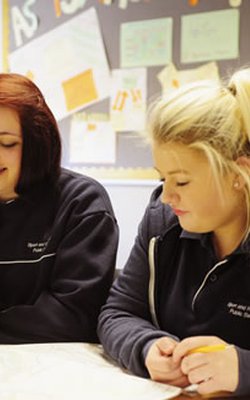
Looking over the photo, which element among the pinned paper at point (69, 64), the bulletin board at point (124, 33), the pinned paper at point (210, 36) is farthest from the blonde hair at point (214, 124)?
the pinned paper at point (69, 64)

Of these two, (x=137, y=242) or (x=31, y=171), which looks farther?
(x=31, y=171)

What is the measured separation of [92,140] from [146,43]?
43 cm

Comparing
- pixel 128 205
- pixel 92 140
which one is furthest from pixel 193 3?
pixel 128 205

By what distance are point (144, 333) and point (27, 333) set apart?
29 centimetres

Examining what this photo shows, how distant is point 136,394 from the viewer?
799 mm

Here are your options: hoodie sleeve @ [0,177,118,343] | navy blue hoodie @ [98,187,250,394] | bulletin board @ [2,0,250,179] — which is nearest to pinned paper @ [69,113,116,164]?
bulletin board @ [2,0,250,179]

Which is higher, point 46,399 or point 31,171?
point 31,171

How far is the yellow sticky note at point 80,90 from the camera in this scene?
2162 mm

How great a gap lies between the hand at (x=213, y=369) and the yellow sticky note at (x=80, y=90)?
1.50 meters

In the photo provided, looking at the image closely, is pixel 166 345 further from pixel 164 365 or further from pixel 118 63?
pixel 118 63

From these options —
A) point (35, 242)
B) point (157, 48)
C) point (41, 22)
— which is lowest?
point (35, 242)

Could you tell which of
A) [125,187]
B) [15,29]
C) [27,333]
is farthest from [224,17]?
[27,333]

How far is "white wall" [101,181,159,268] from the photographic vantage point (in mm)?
2080

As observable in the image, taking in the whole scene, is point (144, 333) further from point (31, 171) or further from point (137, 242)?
point (31, 171)
